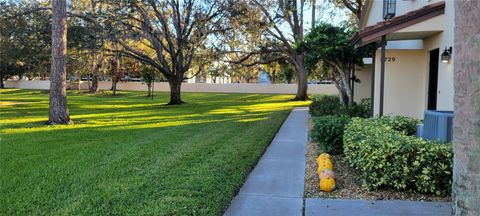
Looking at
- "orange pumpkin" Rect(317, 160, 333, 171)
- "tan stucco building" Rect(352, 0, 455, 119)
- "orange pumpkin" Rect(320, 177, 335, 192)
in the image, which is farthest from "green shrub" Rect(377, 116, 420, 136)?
"orange pumpkin" Rect(320, 177, 335, 192)

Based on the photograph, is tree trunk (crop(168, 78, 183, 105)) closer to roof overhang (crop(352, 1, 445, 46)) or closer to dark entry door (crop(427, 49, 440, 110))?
dark entry door (crop(427, 49, 440, 110))

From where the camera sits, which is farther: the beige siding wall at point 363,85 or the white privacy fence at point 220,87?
the white privacy fence at point 220,87

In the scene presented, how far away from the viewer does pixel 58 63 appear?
12.5 metres

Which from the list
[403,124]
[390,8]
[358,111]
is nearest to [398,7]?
[390,8]

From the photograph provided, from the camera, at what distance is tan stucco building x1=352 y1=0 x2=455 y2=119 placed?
9297 mm

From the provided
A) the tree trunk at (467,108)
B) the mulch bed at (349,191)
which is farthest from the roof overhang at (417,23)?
the tree trunk at (467,108)

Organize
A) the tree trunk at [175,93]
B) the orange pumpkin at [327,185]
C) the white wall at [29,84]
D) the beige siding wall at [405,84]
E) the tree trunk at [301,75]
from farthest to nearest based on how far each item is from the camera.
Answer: the white wall at [29,84], the tree trunk at [301,75], the tree trunk at [175,93], the beige siding wall at [405,84], the orange pumpkin at [327,185]

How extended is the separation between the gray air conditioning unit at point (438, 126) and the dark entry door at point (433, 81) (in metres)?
4.14

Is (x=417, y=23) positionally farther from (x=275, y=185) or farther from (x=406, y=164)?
(x=275, y=185)

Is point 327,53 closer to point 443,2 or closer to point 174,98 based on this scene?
point 443,2

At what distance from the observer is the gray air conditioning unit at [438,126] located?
6.50m

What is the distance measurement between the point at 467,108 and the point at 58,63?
11837 mm

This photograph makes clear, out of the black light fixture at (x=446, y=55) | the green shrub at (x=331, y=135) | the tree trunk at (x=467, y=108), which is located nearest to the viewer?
the tree trunk at (x=467, y=108)

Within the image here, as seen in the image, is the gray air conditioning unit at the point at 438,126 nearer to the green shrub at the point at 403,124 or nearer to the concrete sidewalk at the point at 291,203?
the green shrub at the point at 403,124
